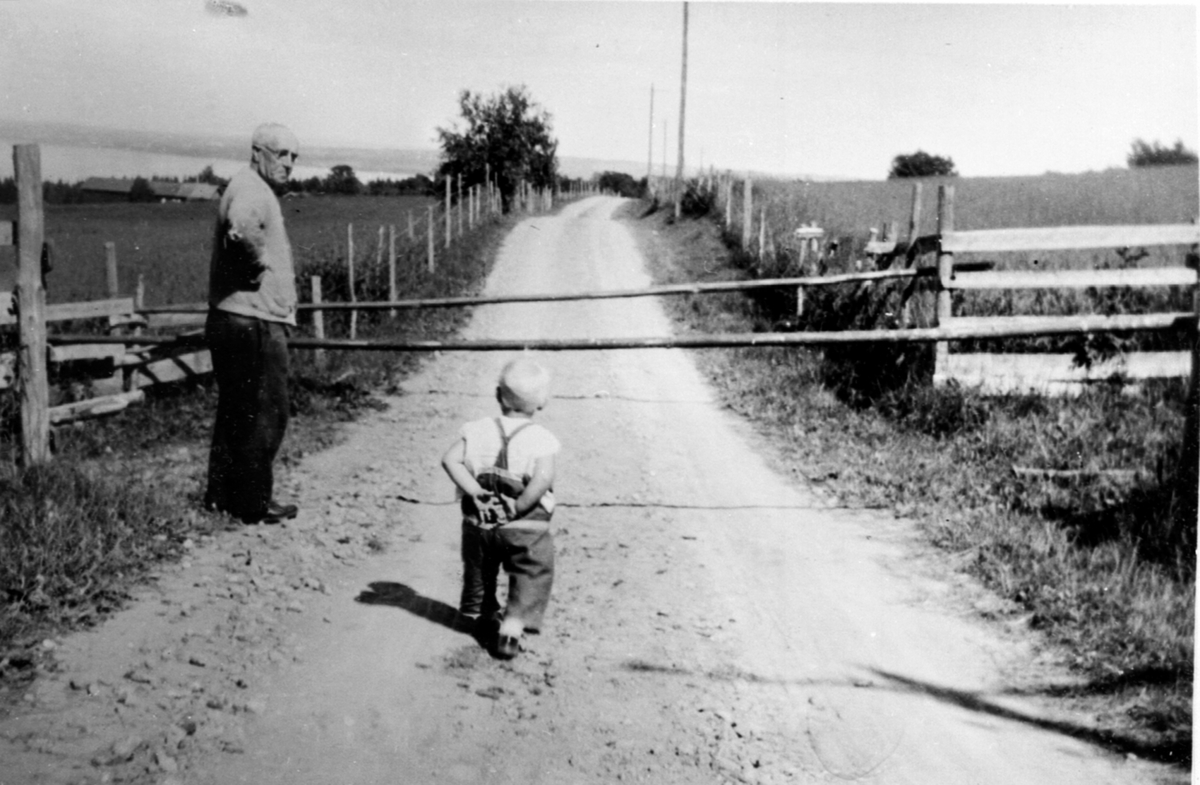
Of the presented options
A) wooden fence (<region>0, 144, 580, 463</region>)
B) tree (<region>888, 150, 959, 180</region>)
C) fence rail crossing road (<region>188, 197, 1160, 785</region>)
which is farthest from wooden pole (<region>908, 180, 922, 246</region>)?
tree (<region>888, 150, 959, 180</region>)

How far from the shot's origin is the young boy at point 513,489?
3848mm

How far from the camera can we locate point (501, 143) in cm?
1471

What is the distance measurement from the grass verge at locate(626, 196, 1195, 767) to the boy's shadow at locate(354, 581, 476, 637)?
95.6 inches

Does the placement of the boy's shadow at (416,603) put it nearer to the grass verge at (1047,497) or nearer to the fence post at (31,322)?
the grass verge at (1047,497)

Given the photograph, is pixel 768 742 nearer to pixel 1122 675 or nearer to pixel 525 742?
pixel 525 742

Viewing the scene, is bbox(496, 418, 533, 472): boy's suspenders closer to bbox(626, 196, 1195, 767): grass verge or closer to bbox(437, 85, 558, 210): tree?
bbox(626, 196, 1195, 767): grass verge

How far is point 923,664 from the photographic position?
400 cm

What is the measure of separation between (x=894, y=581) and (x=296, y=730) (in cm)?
300

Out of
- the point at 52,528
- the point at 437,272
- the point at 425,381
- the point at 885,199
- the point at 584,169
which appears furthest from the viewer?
the point at 885,199

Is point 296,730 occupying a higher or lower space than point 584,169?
lower

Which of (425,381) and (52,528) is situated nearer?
(52,528)

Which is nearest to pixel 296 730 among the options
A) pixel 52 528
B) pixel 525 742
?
pixel 525 742

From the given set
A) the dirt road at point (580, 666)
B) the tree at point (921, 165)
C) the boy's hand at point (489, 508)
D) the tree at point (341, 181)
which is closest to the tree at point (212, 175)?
the tree at point (341, 181)

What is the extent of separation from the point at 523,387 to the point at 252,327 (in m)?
2.17
